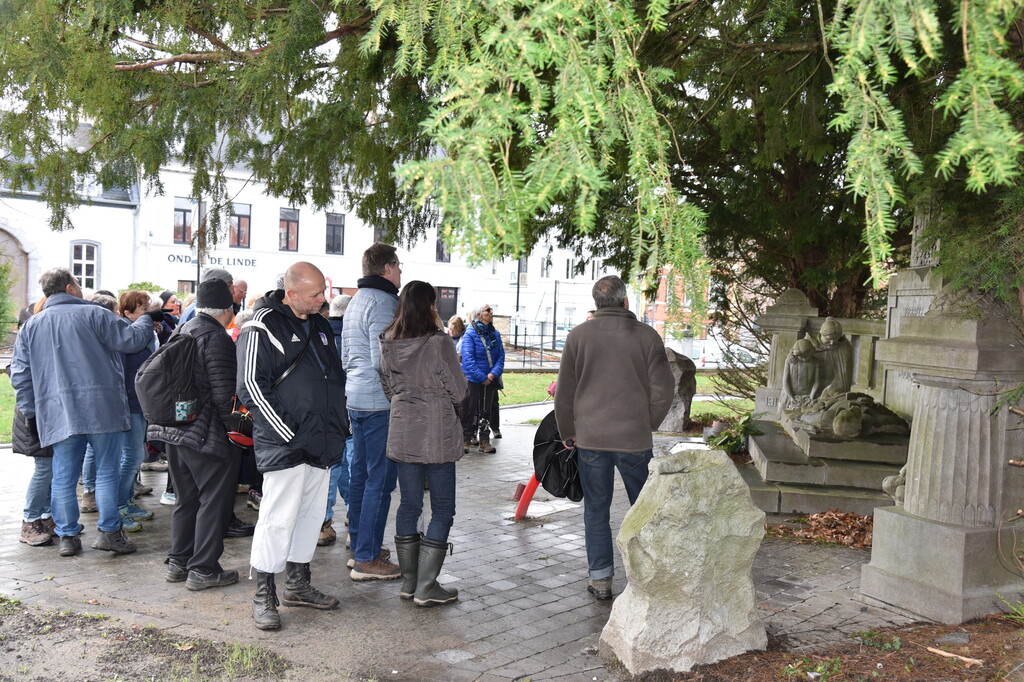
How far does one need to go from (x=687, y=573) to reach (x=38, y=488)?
4.73m

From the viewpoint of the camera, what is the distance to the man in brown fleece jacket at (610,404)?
5297 millimetres

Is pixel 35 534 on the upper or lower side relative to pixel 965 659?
lower

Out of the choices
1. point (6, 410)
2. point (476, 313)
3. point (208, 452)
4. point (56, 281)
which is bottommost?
point (6, 410)

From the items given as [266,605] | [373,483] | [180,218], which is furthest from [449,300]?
[266,605]

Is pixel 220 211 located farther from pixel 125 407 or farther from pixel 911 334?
pixel 911 334

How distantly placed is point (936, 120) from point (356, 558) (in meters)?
4.43

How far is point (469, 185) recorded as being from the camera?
2.15 meters

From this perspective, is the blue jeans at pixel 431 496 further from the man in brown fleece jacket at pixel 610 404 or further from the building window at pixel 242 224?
the building window at pixel 242 224

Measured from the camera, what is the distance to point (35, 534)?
20.7ft

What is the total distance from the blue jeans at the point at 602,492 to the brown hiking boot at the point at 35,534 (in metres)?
3.89

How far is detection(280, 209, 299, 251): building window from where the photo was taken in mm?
40594

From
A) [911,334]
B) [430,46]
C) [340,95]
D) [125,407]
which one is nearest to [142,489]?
[125,407]

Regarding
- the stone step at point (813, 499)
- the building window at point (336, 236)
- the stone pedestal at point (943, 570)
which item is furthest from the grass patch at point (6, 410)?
the building window at point (336, 236)

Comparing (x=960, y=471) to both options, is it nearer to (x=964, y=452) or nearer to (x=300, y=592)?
(x=964, y=452)
